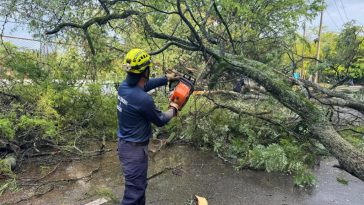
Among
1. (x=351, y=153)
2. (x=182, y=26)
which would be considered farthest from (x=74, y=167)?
(x=351, y=153)

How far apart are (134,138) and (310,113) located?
2.24 metres

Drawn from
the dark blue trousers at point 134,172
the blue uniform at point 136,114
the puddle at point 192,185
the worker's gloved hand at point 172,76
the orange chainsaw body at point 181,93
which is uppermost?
the worker's gloved hand at point 172,76

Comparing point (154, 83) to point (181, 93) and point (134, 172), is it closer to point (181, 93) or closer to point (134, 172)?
point (181, 93)

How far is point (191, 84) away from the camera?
325 cm

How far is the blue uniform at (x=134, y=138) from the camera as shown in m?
3.03

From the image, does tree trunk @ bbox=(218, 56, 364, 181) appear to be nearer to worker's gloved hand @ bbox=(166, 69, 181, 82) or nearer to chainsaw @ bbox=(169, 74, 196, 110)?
worker's gloved hand @ bbox=(166, 69, 181, 82)

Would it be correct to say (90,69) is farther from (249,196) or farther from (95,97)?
(249,196)

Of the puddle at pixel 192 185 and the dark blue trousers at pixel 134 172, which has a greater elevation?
the dark blue trousers at pixel 134 172

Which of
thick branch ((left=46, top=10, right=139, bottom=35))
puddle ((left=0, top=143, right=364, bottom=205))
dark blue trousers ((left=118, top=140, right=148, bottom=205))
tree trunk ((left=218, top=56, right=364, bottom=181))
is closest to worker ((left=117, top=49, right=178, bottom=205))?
dark blue trousers ((left=118, top=140, right=148, bottom=205))

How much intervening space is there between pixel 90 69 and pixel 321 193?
4.97 metres

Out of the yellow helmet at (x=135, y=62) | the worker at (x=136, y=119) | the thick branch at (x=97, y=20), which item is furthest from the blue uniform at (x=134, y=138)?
the thick branch at (x=97, y=20)

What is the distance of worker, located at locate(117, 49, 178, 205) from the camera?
2977 millimetres

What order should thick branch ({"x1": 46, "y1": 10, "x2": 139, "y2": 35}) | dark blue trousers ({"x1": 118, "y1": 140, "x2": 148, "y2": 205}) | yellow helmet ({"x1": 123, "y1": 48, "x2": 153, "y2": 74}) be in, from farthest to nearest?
thick branch ({"x1": 46, "y1": 10, "x2": 139, "y2": 35})
dark blue trousers ({"x1": 118, "y1": 140, "x2": 148, "y2": 205})
yellow helmet ({"x1": 123, "y1": 48, "x2": 153, "y2": 74})

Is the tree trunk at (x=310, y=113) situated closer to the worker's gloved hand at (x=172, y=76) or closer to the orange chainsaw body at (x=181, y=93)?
the worker's gloved hand at (x=172, y=76)
